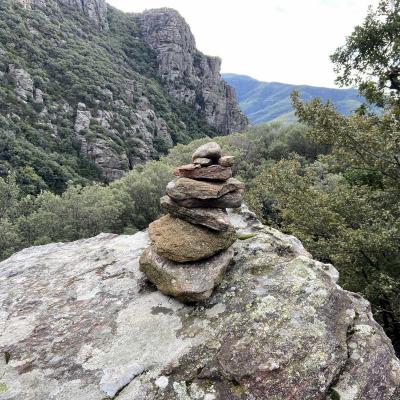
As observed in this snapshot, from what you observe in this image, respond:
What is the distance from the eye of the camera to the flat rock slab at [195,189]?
8672 millimetres

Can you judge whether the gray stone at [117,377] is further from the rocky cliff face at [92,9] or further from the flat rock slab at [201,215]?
the rocky cliff face at [92,9]

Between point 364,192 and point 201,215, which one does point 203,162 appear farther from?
point 364,192

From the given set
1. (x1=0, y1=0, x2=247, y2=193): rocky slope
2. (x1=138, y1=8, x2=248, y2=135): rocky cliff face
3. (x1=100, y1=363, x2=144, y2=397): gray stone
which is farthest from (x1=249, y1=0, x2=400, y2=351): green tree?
(x1=138, y1=8, x2=248, y2=135): rocky cliff face

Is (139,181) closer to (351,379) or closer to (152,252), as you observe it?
(152,252)

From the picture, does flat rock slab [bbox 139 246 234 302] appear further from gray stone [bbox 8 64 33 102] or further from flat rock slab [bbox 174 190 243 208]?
gray stone [bbox 8 64 33 102]

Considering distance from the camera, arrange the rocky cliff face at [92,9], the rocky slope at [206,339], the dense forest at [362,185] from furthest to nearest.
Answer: the rocky cliff face at [92,9] < the dense forest at [362,185] < the rocky slope at [206,339]

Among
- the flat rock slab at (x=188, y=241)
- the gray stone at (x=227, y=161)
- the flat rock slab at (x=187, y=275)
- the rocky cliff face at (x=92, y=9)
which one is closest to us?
the flat rock slab at (x=187, y=275)

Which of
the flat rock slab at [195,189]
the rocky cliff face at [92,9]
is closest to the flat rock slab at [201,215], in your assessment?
the flat rock slab at [195,189]

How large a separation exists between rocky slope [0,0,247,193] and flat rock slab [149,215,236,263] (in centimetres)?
6486

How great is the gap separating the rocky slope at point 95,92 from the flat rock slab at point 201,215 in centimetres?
6456

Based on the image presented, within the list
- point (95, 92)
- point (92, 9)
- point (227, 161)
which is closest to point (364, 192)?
point (227, 161)

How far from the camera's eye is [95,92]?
113688mm

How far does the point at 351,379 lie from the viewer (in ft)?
20.0

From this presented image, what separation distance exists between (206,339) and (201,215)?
290 centimetres
